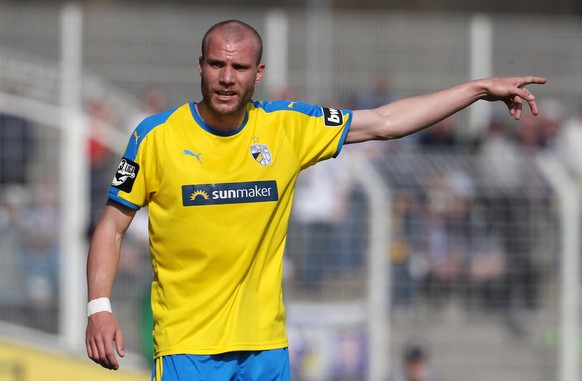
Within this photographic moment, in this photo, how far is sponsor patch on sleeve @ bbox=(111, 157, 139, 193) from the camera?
199 inches

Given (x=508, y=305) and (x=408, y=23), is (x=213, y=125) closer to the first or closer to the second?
(x=508, y=305)

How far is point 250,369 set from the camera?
17.0 ft

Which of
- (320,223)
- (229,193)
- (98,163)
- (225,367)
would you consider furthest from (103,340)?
(98,163)

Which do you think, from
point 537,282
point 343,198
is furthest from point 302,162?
point 537,282

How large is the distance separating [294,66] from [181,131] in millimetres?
8023

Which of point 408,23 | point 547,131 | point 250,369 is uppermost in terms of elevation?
point 408,23

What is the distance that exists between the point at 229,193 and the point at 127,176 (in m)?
0.42

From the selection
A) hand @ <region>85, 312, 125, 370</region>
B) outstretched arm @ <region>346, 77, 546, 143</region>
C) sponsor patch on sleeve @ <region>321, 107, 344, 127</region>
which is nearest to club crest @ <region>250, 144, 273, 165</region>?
sponsor patch on sleeve @ <region>321, 107, 344, 127</region>

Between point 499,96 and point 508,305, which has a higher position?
point 499,96

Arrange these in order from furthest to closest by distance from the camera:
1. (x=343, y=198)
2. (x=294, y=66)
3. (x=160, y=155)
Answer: (x=294, y=66)
(x=343, y=198)
(x=160, y=155)

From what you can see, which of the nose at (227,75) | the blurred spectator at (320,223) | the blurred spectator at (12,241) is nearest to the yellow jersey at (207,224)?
the nose at (227,75)

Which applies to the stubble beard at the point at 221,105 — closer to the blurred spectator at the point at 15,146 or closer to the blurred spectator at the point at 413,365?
the blurred spectator at the point at 413,365

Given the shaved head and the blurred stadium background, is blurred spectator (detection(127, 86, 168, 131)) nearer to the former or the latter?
the blurred stadium background

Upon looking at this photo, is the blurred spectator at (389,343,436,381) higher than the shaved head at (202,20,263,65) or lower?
lower
